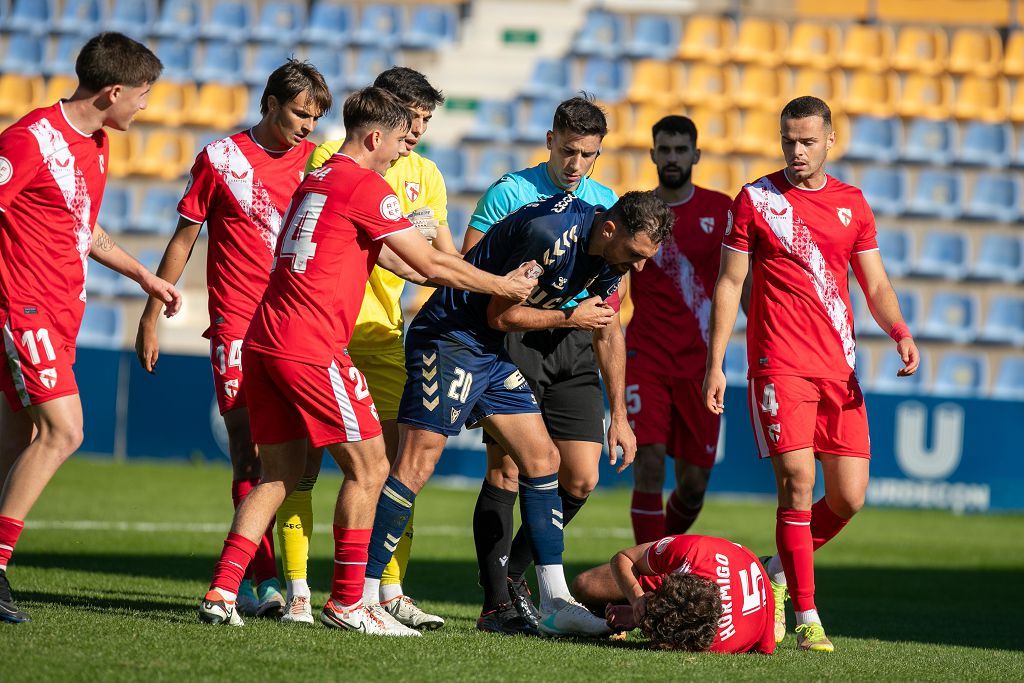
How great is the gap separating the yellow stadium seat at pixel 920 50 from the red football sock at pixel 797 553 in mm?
14682

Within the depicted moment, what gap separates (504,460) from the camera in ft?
20.2

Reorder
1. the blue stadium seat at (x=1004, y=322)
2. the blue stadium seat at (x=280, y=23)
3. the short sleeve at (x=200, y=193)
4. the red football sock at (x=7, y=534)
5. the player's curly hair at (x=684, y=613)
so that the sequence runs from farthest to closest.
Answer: the blue stadium seat at (x=280, y=23) → the blue stadium seat at (x=1004, y=322) → the short sleeve at (x=200, y=193) → the red football sock at (x=7, y=534) → the player's curly hair at (x=684, y=613)

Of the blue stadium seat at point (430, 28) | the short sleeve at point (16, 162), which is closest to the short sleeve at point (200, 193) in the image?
the short sleeve at point (16, 162)

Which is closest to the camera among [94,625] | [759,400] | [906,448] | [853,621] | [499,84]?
[94,625]

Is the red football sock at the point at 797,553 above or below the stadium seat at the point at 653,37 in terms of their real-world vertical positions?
below

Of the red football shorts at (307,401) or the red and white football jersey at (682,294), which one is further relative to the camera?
the red and white football jersey at (682,294)

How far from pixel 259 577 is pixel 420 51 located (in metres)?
15.0

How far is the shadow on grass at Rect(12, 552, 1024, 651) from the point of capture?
6.41 m

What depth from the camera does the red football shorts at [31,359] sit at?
514cm

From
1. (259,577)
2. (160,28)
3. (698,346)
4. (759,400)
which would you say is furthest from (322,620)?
(160,28)

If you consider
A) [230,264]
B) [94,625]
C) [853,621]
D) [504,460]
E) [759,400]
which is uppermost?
[230,264]

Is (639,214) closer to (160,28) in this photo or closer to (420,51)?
(420,51)

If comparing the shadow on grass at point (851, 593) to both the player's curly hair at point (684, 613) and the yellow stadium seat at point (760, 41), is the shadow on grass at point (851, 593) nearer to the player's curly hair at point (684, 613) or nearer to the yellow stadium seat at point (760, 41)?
the player's curly hair at point (684, 613)

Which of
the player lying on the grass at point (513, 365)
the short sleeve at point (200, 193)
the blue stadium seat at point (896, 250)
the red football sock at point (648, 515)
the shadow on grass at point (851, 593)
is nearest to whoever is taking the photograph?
the player lying on the grass at point (513, 365)
